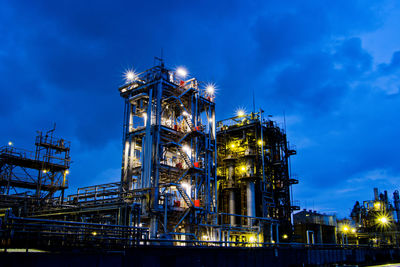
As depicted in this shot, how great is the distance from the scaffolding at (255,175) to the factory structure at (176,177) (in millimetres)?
144

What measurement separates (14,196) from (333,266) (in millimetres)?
33251

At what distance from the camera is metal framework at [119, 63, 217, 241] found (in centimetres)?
3512

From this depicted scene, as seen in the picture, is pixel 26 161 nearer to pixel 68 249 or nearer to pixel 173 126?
pixel 173 126

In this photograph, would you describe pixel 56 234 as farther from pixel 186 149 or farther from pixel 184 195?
pixel 186 149

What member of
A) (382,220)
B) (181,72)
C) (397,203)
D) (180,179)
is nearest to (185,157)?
(180,179)

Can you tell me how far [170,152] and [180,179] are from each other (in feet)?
17.0

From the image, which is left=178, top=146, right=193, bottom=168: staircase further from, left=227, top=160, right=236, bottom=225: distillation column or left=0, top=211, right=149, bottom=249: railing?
left=0, top=211, right=149, bottom=249: railing

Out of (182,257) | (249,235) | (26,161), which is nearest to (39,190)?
(26,161)

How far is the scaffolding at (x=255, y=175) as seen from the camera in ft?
157

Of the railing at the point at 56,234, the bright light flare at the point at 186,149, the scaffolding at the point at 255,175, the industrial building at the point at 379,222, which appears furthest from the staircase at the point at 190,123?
the industrial building at the point at 379,222

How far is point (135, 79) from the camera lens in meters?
41.6

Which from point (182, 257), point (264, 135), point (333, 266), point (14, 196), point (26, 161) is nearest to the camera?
point (182, 257)

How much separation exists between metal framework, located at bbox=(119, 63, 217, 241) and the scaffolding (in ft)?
21.5

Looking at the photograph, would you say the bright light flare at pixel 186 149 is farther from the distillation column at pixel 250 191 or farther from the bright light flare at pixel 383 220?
the bright light flare at pixel 383 220
